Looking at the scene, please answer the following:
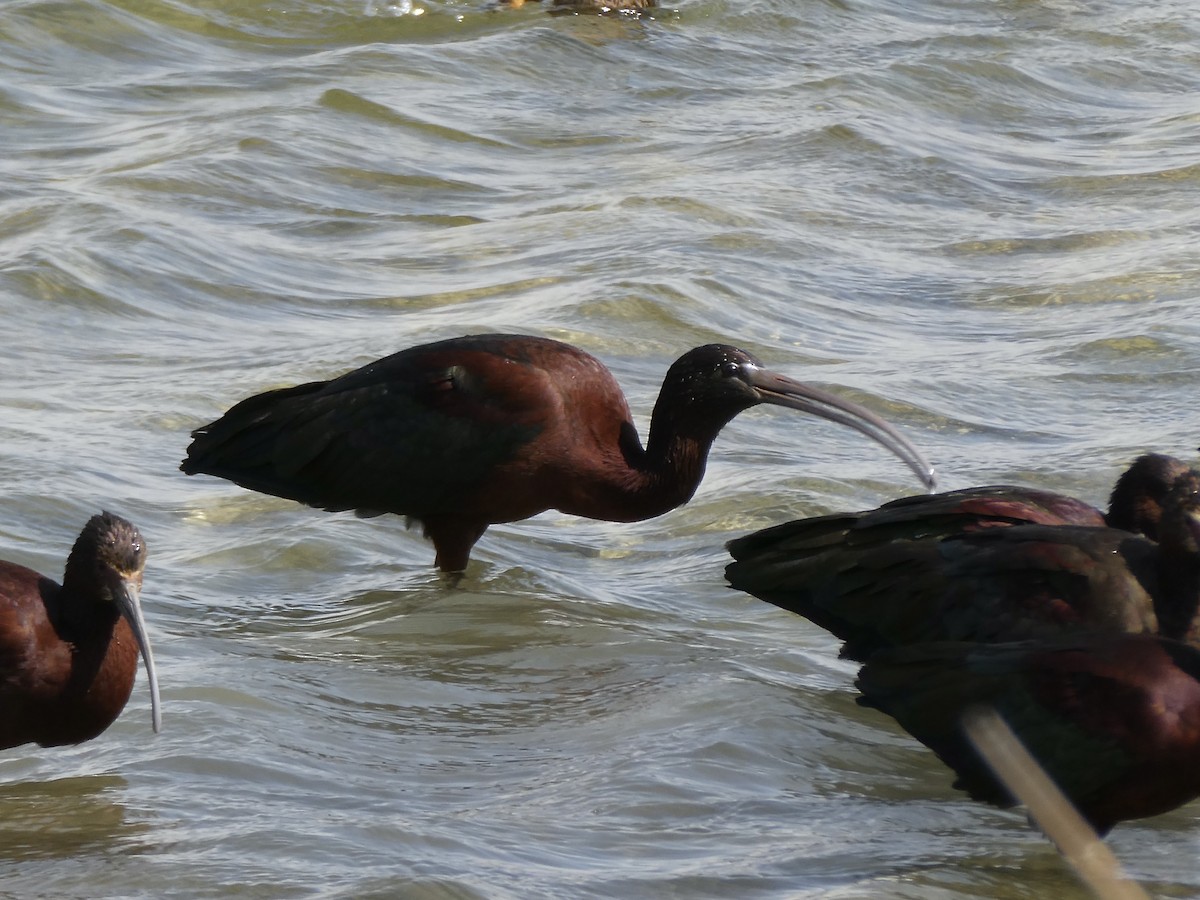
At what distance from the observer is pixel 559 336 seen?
32.7 ft

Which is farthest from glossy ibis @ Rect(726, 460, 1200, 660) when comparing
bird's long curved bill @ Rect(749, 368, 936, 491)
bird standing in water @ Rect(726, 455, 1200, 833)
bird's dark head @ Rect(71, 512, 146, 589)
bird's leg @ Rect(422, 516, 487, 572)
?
bird's dark head @ Rect(71, 512, 146, 589)

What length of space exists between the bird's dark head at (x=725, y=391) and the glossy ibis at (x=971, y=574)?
2.95ft

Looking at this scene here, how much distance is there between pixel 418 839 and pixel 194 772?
2.56ft

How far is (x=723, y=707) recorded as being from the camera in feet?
19.9

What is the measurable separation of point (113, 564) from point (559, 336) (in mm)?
4763

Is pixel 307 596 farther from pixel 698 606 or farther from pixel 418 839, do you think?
pixel 418 839

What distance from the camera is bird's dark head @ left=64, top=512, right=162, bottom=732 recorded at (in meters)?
5.38

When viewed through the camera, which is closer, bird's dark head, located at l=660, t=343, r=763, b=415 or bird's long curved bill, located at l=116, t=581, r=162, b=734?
bird's long curved bill, located at l=116, t=581, r=162, b=734

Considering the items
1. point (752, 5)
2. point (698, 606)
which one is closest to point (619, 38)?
point (752, 5)

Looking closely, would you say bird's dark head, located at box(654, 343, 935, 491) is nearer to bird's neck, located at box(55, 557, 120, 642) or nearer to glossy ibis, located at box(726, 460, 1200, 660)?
glossy ibis, located at box(726, 460, 1200, 660)

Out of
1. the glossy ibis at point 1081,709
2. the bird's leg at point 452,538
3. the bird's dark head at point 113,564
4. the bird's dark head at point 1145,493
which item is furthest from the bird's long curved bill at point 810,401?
the bird's dark head at point 113,564

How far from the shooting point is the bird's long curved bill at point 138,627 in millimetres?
5172

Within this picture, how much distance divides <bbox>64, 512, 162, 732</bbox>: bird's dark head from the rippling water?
436mm

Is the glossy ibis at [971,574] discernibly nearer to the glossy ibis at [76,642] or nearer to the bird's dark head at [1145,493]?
the bird's dark head at [1145,493]
